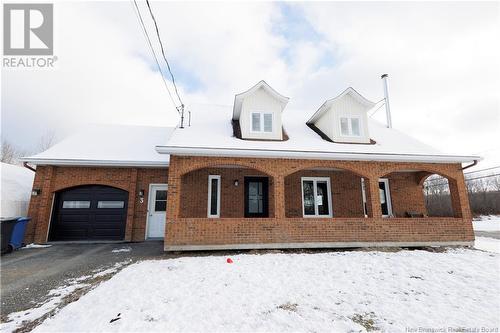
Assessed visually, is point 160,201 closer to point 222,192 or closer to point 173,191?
point 222,192

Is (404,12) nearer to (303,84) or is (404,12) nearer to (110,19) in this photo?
(110,19)

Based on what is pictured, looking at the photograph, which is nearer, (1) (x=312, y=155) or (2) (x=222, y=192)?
(1) (x=312, y=155)

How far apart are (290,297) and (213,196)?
5.68 meters

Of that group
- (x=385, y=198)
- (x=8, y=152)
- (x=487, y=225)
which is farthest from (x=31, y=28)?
(x=8, y=152)

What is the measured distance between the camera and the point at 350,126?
916 cm

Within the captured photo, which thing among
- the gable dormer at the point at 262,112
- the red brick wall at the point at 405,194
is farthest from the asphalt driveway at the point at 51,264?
the red brick wall at the point at 405,194

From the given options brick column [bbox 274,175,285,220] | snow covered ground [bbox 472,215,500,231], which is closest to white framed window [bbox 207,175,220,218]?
brick column [bbox 274,175,285,220]

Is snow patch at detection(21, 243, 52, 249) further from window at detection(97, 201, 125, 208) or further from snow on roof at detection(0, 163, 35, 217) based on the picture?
window at detection(97, 201, 125, 208)

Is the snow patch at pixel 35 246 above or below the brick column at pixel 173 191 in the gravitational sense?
below

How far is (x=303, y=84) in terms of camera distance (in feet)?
61.7

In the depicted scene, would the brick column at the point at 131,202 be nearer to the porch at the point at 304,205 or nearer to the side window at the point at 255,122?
the porch at the point at 304,205

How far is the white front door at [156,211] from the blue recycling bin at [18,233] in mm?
4107

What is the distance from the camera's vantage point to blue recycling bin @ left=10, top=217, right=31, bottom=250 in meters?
7.41

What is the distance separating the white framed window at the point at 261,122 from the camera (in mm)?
8648
